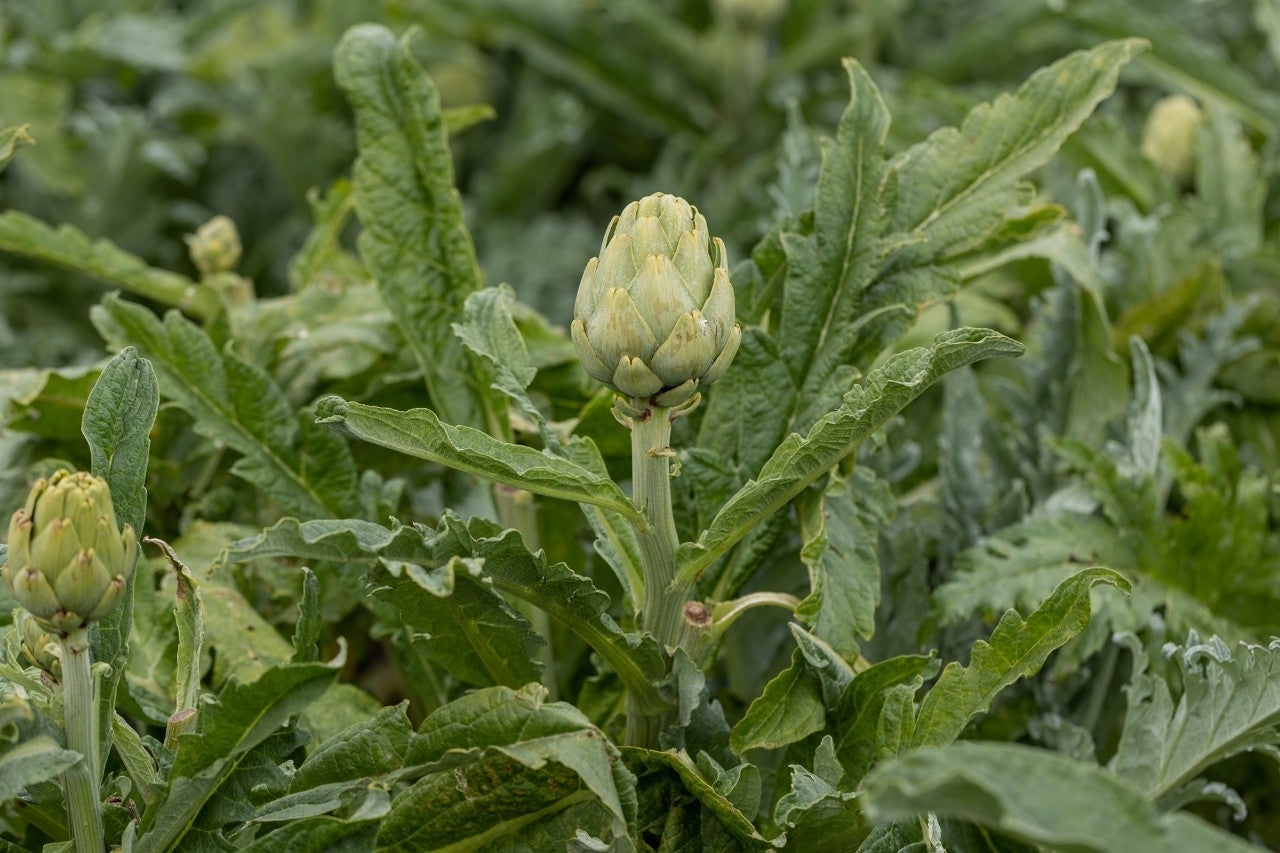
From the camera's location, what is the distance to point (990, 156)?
3.08 feet

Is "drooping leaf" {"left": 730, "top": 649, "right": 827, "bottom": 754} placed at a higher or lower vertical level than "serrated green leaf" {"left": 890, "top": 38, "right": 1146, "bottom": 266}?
lower

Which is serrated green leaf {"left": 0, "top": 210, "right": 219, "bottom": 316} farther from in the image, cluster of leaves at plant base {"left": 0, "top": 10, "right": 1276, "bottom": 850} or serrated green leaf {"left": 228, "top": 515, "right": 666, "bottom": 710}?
serrated green leaf {"left": 228, "top": 515, "right": 666, "bottom": 710}

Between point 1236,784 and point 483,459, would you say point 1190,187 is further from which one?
point 483,459

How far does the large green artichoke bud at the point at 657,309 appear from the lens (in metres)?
0.69

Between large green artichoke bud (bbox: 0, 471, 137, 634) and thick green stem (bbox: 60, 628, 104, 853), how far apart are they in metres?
0.02

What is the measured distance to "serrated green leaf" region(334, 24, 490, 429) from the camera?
98cm

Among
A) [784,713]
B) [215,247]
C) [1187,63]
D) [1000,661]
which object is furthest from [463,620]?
[1187,63]

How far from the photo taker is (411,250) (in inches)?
39.0

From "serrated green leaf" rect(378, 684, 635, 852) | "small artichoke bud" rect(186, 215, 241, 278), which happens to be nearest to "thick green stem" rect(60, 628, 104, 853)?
"serrated green leaf" rect(378, 684, 635, 852)

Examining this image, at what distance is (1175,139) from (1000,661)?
883 mm

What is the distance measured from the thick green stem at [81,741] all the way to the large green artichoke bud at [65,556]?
22mm

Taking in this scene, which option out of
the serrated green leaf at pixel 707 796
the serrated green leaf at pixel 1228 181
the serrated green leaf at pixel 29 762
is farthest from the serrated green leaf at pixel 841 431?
the serrated green leaf at pixel 1228 181

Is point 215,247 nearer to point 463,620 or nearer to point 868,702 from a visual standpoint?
point 463,620

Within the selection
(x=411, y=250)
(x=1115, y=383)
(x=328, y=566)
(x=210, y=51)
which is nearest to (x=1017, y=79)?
(x=1115, y=383)
